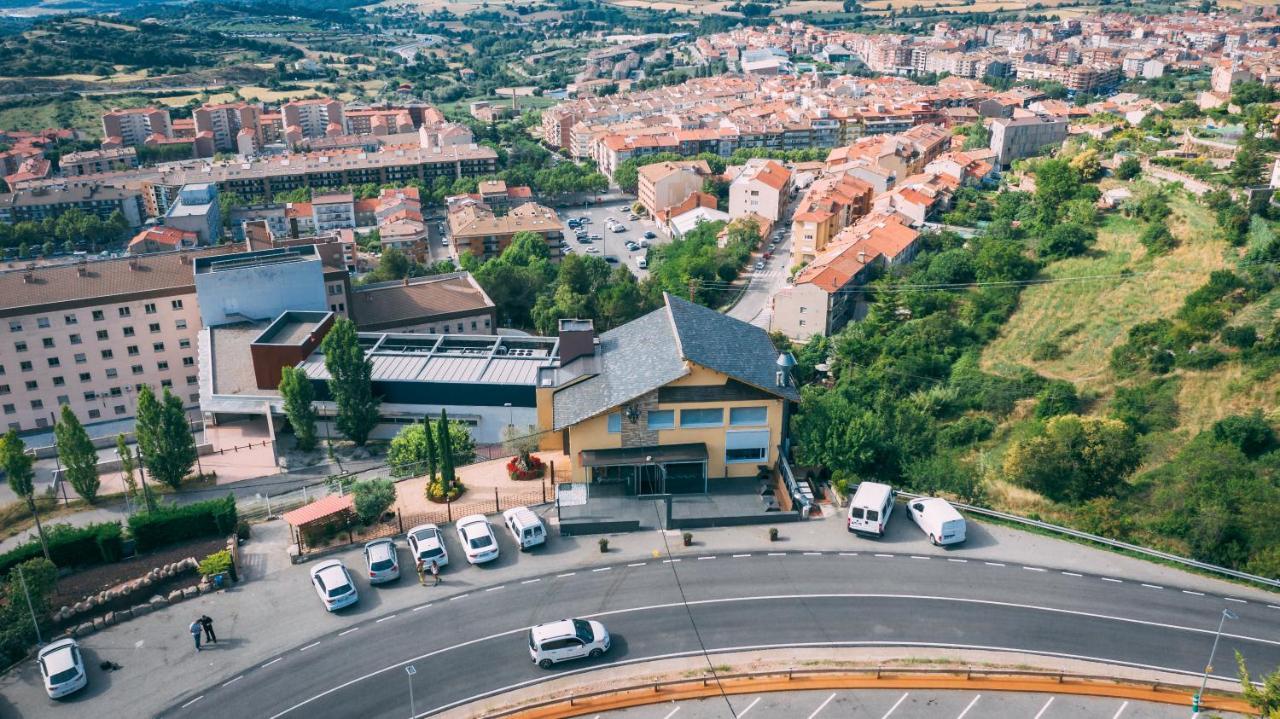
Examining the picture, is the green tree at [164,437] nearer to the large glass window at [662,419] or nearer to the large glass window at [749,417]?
the large glass window at [662,419]

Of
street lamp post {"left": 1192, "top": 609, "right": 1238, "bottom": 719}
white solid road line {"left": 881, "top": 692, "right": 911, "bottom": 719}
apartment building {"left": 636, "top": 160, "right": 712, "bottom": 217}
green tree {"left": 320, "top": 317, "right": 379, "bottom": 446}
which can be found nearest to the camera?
street lamp post {"left": 1192, "top": 609, "right": 1238, "bottom": 719}

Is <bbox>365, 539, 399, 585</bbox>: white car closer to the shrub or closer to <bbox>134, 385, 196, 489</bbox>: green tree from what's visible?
the shrub

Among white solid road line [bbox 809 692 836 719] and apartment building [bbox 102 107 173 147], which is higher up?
apartment building [bbox 102 107 173 147]

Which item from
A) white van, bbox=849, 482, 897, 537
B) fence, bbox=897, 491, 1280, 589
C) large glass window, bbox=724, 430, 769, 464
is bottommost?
fence, bbox=897, 491, 1280, 589

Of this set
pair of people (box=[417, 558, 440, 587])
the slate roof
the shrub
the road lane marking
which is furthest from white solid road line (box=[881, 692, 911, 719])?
the shrub

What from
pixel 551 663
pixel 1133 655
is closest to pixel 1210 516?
pixel 1133 655

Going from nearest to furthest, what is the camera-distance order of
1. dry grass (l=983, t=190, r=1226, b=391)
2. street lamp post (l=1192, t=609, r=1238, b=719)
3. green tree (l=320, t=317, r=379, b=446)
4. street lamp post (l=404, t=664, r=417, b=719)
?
street lamp post (l=1192, t=609, r=1238, b=719)
street lamp post (l=404, t=664, r=417, b=719)
green tree (l=320, t=317, r=379, b=446)
dry grass (l=983, t=190, r=1226, b=391)

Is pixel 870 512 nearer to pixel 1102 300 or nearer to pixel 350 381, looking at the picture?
pixel 350 381
